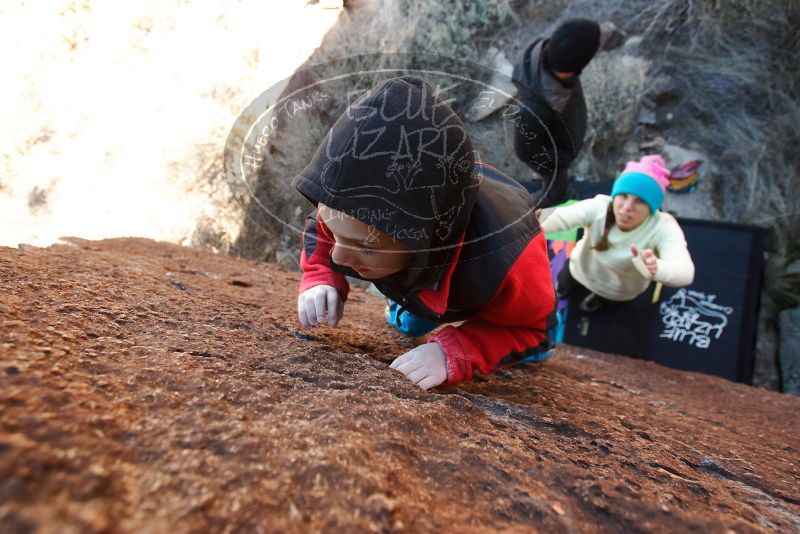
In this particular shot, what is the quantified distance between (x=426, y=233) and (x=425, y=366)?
35cm

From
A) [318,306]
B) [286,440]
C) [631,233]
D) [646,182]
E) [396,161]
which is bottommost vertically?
[286,440]

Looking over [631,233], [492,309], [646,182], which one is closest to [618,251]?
[631,233]

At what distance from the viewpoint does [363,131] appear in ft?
2.56

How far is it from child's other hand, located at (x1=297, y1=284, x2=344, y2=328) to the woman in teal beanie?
1310 mm

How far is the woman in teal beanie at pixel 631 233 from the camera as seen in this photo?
2.25 metres

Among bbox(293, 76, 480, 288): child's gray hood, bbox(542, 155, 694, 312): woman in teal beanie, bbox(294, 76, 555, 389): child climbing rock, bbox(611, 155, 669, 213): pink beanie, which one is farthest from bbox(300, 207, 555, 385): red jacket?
bbox(611, 155, 669, 213): pink beanie

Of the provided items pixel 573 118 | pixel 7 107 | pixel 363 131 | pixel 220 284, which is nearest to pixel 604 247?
pixel 573 118

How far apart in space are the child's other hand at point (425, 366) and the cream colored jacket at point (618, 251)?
1311mm

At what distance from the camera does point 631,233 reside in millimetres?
2561

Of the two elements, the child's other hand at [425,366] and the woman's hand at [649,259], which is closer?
the child's other hand at [425,366]

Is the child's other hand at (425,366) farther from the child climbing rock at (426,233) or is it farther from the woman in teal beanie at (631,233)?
the woman in teal beanie at (631,233)

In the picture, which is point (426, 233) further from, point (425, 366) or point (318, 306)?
point (318, 306)

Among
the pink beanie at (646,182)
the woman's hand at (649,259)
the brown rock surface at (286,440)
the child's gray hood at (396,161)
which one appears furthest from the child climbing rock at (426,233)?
the pink beanie at (646,182)

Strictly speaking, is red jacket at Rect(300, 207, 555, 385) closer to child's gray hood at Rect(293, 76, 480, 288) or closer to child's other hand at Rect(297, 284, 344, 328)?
child's other hand at Rect(297, 284, 344, 328)
